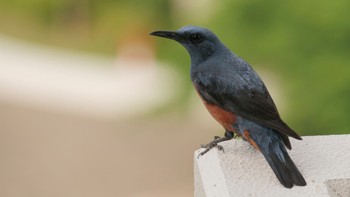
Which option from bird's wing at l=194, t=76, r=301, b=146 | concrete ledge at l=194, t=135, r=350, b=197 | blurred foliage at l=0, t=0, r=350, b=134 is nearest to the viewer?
concrete ledge at l=194, t=135, r=350, b=197

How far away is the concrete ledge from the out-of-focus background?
4.12 meters

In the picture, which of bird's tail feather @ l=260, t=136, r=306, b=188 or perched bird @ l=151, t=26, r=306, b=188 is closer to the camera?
bird's tail feather @ l=260, t=136, r=306, b=188

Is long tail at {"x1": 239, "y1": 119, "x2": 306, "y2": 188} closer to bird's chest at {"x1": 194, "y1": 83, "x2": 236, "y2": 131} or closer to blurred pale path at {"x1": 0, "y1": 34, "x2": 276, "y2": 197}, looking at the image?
bird's chest at {"x1": 194, "y1": 83, "x2": 236, "y2": 131}

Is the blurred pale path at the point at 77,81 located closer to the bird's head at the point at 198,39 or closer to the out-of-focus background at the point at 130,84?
the out-of-focus background at the point at 130,84

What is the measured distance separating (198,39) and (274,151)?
39.5 inches

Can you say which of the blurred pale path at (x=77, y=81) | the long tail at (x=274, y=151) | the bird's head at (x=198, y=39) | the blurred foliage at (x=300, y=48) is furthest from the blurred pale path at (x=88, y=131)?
the long tail at (x=274, y=151)

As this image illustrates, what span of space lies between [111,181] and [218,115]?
9.74 m

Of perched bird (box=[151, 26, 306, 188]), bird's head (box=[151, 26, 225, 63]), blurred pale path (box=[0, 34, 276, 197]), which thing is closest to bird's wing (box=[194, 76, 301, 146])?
perched bird (box=[151, 26, 306, 188])

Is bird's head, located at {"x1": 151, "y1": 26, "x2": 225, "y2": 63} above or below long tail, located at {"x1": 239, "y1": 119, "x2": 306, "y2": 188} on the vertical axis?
above

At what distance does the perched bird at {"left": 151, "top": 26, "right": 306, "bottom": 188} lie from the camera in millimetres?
4395

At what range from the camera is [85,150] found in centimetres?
1522

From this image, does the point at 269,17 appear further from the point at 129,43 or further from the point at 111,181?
the point at 129,43

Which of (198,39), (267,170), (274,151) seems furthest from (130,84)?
(267,170)

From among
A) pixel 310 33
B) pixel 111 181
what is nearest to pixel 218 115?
pixel 310 33
